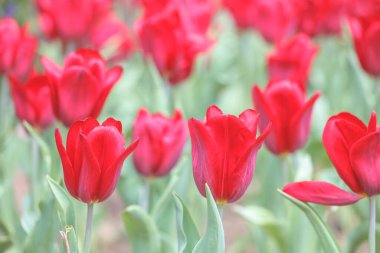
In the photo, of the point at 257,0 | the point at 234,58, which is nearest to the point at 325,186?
the point at 257,0

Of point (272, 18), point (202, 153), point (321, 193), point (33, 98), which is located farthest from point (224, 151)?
point (272, 18)

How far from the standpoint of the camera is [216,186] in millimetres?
1014

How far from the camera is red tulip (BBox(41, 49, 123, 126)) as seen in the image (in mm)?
1252

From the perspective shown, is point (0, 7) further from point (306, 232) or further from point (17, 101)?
point (306, 232)

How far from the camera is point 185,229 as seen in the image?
44.1 inches

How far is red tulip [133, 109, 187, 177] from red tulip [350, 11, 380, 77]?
0.52 meters

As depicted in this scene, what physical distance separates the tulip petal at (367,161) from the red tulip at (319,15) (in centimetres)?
133

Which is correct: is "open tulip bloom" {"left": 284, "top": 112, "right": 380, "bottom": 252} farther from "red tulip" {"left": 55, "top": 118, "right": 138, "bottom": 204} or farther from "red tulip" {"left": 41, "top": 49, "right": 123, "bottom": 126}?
"red tulip" {"left": 41, "top": 49, "right": 123, "bottom": 126}

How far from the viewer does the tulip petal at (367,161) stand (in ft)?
3.21

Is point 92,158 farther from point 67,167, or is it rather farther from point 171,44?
point 171,44

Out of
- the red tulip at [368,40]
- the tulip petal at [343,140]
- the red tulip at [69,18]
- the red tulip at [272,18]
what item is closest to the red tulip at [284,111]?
the tulip petal at [343,140]

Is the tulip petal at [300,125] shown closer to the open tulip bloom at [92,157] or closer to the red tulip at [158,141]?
the red tulip at [158,141]

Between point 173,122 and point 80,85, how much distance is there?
0.18 meters

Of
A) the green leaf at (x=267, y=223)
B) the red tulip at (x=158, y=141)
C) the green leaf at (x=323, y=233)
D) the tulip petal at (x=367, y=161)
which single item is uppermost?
the red tulip at (x=158, y=141)
